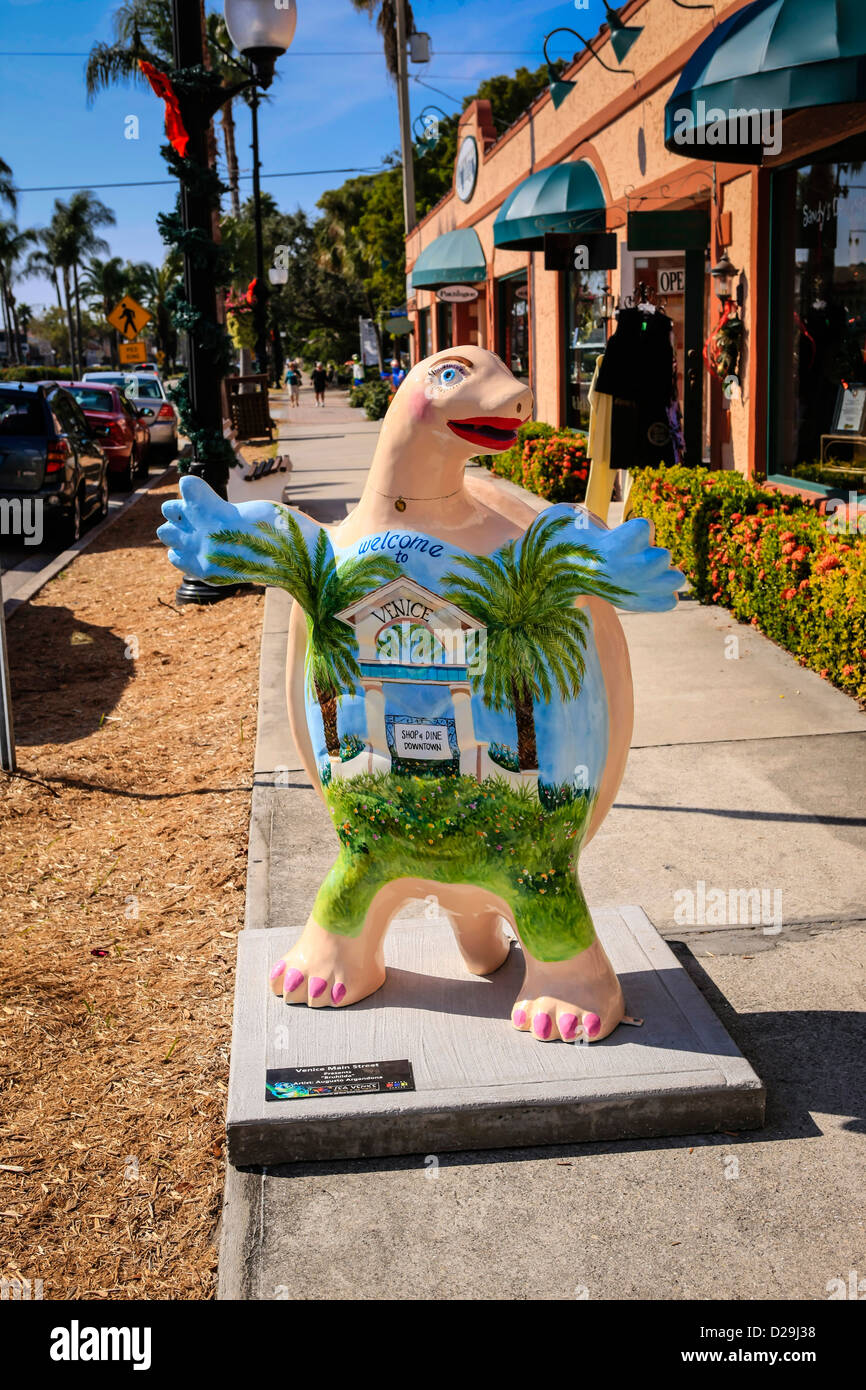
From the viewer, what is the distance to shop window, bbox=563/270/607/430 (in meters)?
15.2

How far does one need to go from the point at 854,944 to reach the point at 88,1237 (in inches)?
105

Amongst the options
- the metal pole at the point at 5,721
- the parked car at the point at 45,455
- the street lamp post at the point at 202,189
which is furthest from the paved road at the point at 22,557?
the metal pole at the point at 5,721

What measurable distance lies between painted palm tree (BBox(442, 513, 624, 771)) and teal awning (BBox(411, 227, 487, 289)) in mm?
20576

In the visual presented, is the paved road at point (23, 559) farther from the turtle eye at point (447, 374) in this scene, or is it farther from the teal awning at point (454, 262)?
the teal awning at point (454, 262)

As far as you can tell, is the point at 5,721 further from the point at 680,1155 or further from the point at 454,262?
the point at 454,262

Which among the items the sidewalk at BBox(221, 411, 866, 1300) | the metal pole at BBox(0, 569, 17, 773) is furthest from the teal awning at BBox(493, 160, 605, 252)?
the metal pole at BBox(0, 569, 17, 773)

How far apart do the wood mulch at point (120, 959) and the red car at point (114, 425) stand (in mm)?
10612

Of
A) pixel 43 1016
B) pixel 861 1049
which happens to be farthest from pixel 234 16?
pixel 861 1049

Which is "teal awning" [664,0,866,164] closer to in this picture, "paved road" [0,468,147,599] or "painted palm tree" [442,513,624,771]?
"painted palm tree" [442,513,624,771]

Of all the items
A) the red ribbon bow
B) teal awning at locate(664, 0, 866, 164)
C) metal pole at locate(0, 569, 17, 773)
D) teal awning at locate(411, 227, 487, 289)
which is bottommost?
metal pole at locate(0, 569, 17, 773)

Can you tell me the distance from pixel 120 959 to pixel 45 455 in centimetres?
1001

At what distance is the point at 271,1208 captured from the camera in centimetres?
296

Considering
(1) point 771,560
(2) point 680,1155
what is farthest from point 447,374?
(1) point 771,560

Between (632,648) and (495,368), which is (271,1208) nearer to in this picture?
(495,368)
